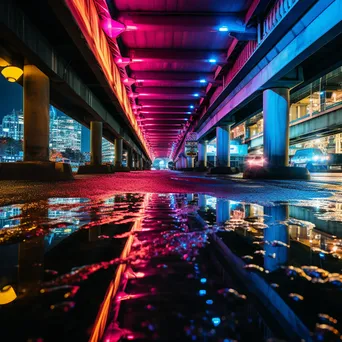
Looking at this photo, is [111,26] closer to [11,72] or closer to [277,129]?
[11,72]

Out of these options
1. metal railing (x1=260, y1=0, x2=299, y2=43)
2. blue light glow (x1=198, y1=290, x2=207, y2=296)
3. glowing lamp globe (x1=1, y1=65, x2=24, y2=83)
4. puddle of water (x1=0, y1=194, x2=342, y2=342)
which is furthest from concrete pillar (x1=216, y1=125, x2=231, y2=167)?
blue light glow (x1=198, y1=290, x2=207, y2=296)

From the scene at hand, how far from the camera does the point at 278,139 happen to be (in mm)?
11523

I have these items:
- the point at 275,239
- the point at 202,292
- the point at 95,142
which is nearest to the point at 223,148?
the point at 95,142

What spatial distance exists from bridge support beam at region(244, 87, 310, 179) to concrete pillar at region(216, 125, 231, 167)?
9.79 metres

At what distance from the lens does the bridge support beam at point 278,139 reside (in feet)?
37.7

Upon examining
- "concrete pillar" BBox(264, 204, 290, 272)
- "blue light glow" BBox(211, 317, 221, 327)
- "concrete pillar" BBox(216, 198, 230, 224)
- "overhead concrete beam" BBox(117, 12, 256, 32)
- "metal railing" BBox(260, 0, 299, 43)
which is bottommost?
"concrete pillar" BBox(216, 198, 230, 224)

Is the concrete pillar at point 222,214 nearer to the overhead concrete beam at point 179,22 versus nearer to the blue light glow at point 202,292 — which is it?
the blue light glow at point 202,292

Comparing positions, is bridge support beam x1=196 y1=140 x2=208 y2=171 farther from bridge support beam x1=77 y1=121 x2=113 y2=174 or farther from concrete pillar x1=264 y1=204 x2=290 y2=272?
concrete pillar x1=264 y1=204 x2=290 y2=272

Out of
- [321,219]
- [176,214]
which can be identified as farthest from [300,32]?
[176,214]

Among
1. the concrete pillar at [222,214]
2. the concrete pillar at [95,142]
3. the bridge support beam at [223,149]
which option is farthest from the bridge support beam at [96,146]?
the concrete pillar at [222,214]

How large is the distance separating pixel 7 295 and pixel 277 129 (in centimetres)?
1202

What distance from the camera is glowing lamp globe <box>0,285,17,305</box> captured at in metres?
0.99

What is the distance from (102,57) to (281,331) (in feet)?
36.7

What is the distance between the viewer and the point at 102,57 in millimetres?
10336
